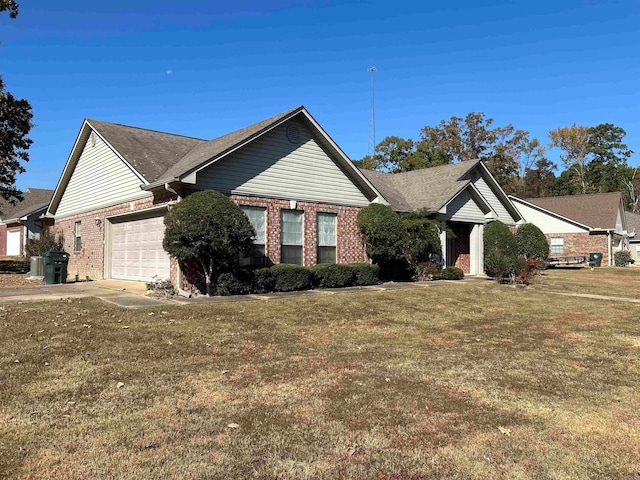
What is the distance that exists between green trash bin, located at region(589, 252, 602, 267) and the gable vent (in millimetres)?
26458

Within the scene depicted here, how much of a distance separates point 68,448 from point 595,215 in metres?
40.3

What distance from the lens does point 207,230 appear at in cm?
1199

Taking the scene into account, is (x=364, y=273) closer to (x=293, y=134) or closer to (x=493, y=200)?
(x=293, y=134)

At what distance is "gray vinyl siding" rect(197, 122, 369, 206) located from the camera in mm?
14406

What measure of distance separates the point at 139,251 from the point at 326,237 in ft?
22.4

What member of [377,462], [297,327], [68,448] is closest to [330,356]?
[297,327]

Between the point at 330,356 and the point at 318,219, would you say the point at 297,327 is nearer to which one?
the point at 330,356

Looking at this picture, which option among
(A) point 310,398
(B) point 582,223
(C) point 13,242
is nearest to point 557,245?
(B) point 582,223

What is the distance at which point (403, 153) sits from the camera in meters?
49.4

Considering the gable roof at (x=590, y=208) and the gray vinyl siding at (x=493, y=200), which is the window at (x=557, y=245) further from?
the gray vinyl siding at (x=493, y=200)

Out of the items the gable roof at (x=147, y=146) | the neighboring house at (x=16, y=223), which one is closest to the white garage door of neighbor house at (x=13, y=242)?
the neighboring house at (x=16, y=223)

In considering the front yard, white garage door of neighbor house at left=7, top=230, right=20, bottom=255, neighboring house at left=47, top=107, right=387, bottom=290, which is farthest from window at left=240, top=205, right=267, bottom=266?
white garage door of neighbor house at left=7, top=230, right=20, bottom=255

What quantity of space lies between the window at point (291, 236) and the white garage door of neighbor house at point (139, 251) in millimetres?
3882

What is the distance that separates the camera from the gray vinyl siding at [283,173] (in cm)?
1441
